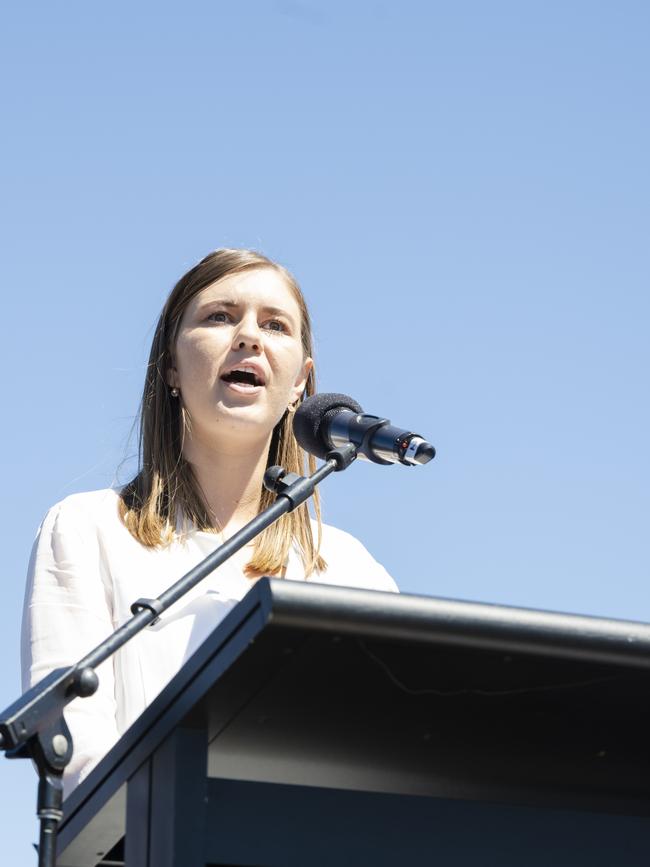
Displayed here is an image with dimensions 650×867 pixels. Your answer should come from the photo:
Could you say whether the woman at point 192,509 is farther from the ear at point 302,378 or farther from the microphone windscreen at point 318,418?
the microphone windscreen at point 318,418

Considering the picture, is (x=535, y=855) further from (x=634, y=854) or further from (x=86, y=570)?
(x=86, y=570)

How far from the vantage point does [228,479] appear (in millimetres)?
3467

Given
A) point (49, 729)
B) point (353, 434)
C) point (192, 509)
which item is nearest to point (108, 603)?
point (192, 509)

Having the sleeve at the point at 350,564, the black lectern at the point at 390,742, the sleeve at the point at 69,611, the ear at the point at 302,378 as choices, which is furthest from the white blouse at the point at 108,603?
the black lectern at the point at 390,742

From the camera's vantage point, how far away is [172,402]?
3.65 m

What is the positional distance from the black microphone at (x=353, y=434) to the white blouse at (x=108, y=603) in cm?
61

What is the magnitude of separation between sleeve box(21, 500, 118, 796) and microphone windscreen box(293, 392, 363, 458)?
0.59m

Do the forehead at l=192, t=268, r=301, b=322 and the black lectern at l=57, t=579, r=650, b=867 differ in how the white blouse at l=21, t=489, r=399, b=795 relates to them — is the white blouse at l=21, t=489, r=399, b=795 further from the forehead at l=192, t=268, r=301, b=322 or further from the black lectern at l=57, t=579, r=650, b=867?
the black lectern at l=57, t=579, r=650, b=867

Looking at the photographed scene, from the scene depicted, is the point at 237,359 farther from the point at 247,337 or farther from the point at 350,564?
the point at 350,564

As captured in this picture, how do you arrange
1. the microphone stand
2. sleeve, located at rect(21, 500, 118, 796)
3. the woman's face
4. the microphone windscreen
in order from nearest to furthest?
the microphone stand → the microphone windscreen → sleeve, located at rect(21, 500, 118, 796) → the woman's face

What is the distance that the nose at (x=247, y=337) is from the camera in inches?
135

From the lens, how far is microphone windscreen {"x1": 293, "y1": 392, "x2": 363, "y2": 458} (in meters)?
2.50

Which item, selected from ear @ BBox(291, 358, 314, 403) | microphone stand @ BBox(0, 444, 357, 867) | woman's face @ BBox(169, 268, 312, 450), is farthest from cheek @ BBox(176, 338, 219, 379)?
microphone stand @ BBox(0, 444, 357, 867)

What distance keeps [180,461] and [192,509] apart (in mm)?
176
